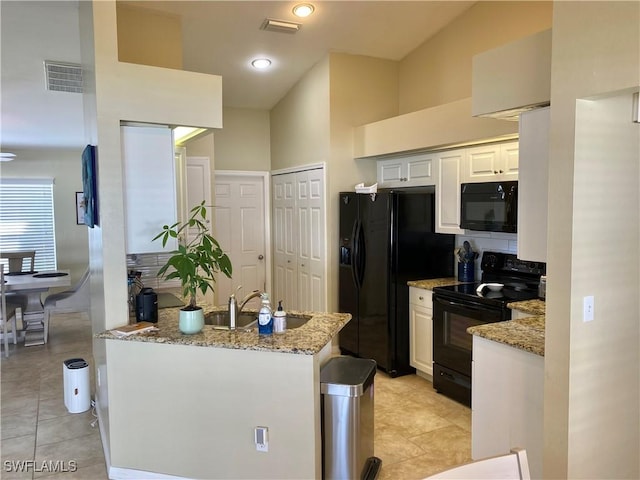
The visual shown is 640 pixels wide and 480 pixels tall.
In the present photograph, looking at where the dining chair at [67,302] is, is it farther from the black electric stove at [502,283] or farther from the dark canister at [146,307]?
the black electric stove at [502,283]

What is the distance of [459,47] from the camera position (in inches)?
165

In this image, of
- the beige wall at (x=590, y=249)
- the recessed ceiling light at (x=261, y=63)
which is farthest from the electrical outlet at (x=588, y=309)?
the recessed ceiling light at (x=261, y=63)

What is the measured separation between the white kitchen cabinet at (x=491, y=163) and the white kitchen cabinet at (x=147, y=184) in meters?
2.23

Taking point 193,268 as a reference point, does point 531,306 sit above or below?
below

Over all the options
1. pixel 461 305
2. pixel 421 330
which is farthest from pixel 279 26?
pixel 421 330

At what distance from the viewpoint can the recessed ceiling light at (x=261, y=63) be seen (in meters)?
4.68

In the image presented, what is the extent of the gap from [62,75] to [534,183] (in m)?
3.76

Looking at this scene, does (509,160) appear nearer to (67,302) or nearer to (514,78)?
(514,78)

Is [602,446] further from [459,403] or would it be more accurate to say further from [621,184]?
[459,403]

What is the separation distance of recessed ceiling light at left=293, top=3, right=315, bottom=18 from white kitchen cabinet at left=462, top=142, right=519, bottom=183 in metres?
1.68

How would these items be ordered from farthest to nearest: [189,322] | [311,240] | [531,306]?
1. [311,240]
2. [531,306]
3. [189,322]

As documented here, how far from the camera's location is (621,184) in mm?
2098

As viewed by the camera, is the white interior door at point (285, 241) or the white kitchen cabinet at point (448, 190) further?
the white interior door at point (285, 241)

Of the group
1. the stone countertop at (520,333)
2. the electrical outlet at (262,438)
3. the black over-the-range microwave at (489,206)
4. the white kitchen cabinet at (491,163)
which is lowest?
the electrical outlet at (262,438)
